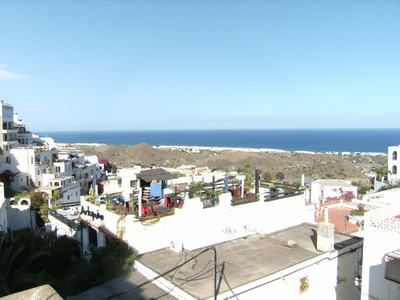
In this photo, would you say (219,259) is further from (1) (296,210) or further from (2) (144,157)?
(2) (144,157)

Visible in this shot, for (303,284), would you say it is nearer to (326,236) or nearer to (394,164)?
(326,236)

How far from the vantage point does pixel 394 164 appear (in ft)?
161

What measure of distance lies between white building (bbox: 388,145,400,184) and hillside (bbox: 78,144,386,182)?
62.8ft

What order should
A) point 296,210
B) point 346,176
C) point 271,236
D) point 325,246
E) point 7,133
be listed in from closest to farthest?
point 325,246 → point 271,236 → point 296,210 → point 7,133 → point 346,176

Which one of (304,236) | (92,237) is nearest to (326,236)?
(304,236)

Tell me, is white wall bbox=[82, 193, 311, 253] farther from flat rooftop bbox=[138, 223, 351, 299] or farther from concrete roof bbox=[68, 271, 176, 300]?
concrete roof bbox=[68, 271, 176, 300]

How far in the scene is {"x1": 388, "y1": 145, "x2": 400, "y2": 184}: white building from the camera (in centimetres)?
4771

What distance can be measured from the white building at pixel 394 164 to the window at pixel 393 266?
147ft

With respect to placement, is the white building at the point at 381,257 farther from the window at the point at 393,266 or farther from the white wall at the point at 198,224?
the white wall at the point at 198,224

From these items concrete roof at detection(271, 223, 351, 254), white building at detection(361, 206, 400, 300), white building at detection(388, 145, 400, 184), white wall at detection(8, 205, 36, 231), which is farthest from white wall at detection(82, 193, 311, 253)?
white building at detection(388, 145, 400, 184)

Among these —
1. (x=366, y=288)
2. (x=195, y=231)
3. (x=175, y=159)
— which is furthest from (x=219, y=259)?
(x=175, y=159)

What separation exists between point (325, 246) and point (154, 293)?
278 inches

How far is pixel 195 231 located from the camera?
1251 cm

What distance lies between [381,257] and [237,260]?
475cm
